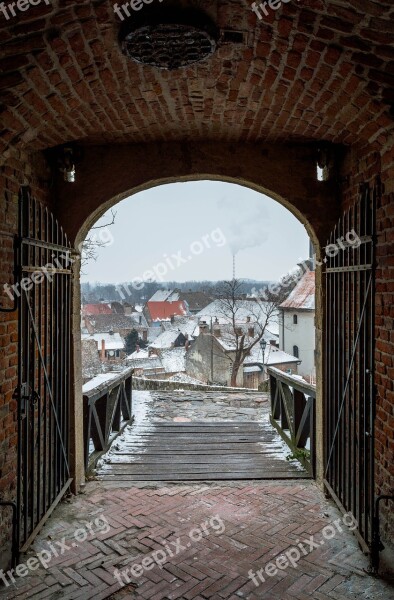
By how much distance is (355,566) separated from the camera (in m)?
2.95

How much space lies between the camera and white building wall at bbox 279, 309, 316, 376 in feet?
86.0

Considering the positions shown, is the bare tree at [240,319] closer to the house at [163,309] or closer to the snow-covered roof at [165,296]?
the house at [163,309]

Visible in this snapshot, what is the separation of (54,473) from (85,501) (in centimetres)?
48

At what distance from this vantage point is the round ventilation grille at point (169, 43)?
7.13 feet

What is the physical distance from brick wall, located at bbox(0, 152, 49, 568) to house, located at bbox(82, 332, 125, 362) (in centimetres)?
3315

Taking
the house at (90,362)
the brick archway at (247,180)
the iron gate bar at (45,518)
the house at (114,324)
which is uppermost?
the brick archway at (247,180)

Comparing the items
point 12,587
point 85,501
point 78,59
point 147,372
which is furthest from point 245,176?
point 147,372

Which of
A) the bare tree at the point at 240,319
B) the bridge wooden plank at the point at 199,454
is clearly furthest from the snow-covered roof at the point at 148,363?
the bridge wooden plank at the point at 199,454

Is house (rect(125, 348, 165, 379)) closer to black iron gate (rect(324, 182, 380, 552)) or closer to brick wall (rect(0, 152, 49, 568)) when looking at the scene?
black iron gate (rect(324, 182, 380, 552))

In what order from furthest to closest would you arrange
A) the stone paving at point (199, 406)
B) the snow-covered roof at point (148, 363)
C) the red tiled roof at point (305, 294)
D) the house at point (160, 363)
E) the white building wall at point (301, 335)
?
the snow-covered roof at point (148, 363) → the house at point (160, 363) → the white building wall at point (301, 335) → the red tiled roof at point (305, 294) → the stone paving at point (199, 406)

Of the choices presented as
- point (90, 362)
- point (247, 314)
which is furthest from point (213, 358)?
point (90, 362)

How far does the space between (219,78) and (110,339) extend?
3989cm

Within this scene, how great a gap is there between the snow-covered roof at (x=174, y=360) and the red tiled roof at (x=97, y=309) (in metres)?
15.9

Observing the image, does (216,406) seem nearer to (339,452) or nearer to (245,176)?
(339,452)
